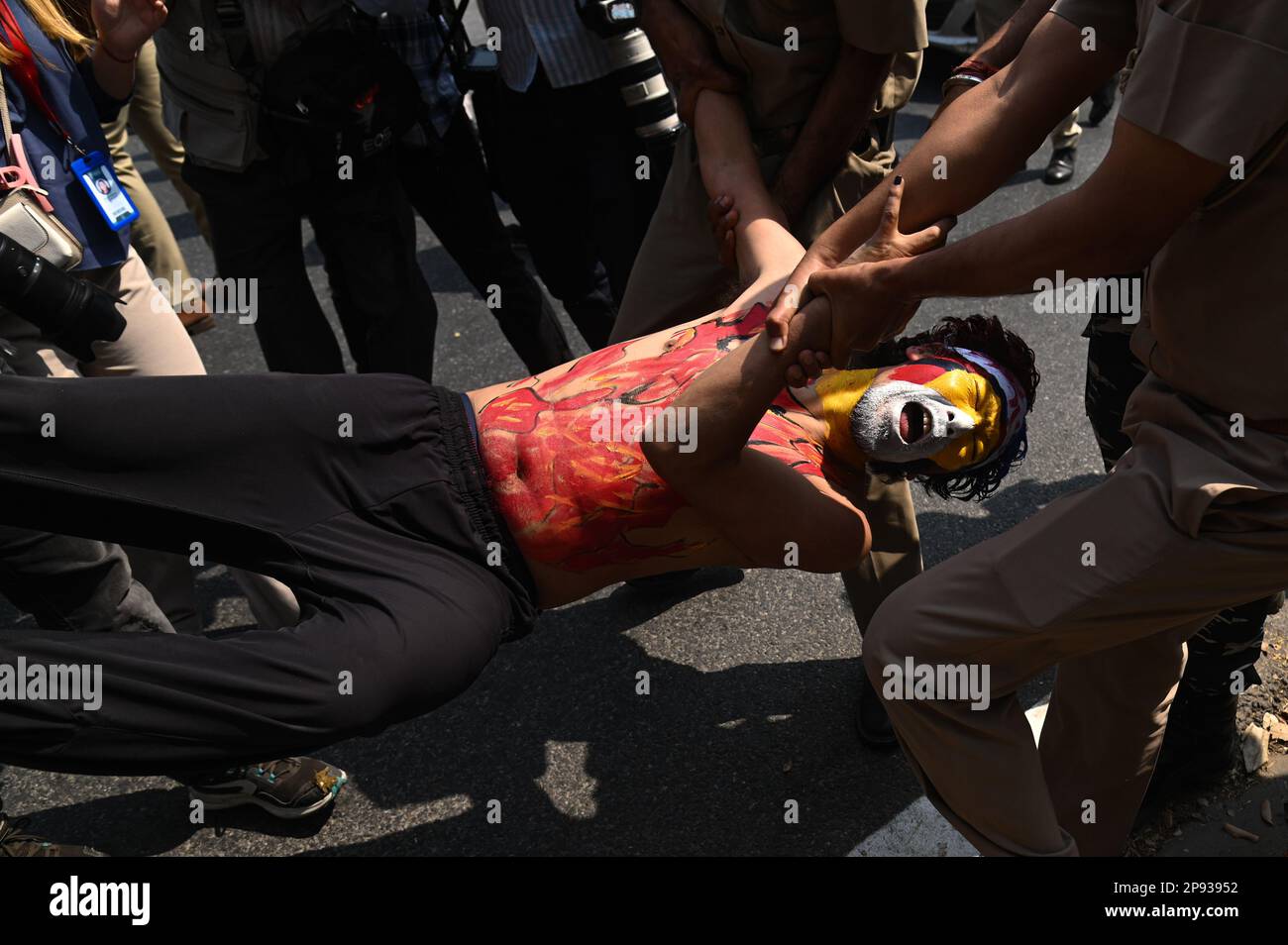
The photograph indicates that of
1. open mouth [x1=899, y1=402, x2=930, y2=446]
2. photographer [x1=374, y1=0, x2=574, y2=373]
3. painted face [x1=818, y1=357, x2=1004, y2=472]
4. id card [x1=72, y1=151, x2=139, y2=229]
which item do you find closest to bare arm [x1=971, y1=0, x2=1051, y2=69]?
painted face [x1=818, y1=357, x2=1004, y2=472]

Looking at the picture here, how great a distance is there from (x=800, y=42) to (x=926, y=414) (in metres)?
0.96

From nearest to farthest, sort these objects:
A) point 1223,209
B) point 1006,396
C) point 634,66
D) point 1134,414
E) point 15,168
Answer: point 1223,209
point 1134,414
point 1006,396
point 15,168
point 634,66

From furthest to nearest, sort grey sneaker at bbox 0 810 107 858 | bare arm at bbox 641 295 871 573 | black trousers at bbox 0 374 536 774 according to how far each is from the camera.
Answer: grey sneaker at bbox 0 810 107 858 < bare arm at bbox 641 295 871 573 < black trousers at bbox 0 374 536 774

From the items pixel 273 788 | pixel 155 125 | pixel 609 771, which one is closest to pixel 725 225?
pixel 609 771

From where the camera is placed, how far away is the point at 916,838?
230 cm

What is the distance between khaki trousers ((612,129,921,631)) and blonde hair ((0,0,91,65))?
129 cm

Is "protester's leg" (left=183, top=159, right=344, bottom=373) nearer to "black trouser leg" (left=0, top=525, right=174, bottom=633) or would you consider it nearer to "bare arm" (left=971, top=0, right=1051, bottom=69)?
"black trouser leg" (left=0, top=525, right=174, bottom=633)

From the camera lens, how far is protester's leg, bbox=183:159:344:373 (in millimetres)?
2879

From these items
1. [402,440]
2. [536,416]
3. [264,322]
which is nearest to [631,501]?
[536,416]

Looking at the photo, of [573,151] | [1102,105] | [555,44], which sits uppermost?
[1102,105]

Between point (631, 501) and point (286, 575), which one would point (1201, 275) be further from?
point (286, 575)

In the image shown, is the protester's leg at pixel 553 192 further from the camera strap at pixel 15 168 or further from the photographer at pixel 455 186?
the camera strap at pixel 15 168

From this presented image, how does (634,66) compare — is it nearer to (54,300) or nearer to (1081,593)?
(54,300)

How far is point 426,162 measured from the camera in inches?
122
